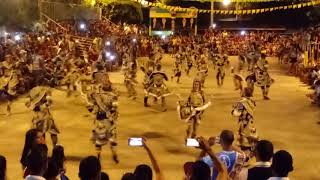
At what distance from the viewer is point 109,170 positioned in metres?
12.5

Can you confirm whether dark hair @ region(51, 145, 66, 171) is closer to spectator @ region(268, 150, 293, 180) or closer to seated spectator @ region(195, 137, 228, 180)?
seated spectator @ region(195, 137, 228, 180)

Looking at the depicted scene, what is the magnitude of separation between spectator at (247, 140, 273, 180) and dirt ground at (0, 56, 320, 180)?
548 centimetres

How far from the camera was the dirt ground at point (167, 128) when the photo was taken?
43.6ft

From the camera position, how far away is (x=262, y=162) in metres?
6.49

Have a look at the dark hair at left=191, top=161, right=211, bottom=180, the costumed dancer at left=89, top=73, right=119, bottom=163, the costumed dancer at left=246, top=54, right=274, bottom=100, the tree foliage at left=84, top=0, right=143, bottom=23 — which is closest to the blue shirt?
the dark hair at left=191, top=161, right=211, bottom=180

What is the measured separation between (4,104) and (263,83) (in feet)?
32.0

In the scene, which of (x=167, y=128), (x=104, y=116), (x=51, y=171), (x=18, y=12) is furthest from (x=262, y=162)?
(x=18, y=12)

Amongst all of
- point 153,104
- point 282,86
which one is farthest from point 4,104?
point 282,86

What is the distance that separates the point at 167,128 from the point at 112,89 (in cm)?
494

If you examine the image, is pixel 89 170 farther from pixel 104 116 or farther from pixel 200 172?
pixel 104 116

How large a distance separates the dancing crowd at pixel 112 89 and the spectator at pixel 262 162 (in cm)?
1

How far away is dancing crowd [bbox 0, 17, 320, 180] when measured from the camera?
6230 millimetres

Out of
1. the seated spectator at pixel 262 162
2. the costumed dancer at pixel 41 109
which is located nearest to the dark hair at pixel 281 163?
the seated spectator at pixel 262 162

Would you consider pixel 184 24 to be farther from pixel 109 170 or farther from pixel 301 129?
pixel 109 170
